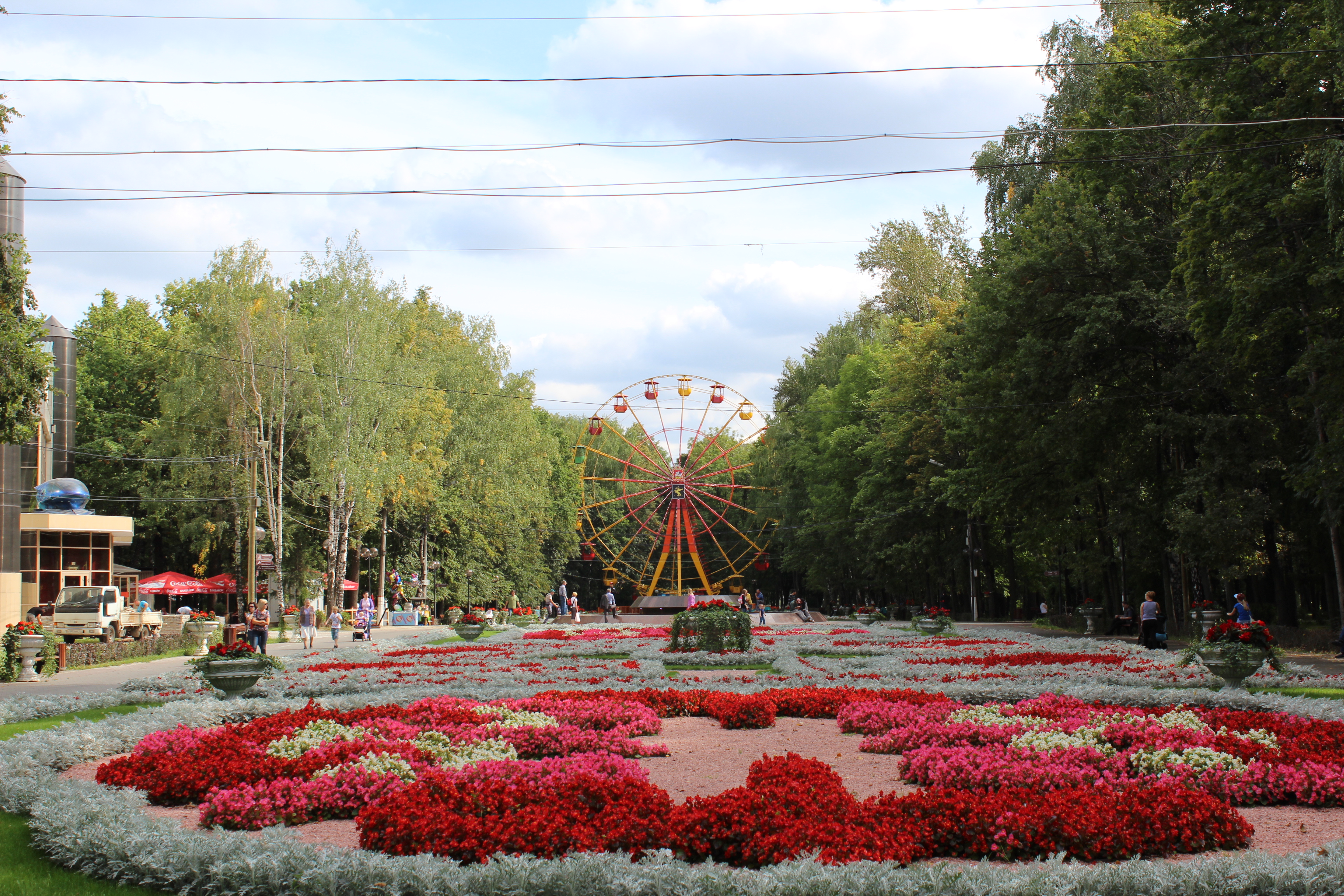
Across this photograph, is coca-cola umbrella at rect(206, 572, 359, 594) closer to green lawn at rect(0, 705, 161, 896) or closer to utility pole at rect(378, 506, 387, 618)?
utility pole at rect(378, 506, 387, 618)

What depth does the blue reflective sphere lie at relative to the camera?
3875cm

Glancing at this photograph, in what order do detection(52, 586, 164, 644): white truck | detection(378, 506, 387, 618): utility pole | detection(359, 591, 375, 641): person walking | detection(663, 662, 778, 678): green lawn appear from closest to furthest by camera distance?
detection(663, 662, 778, 678): green lawn < detection(52, 586, 164, 644): white truck < detection(359, 591, 375, 641): person walking < detection(378, 506, 387, 618): utility pole

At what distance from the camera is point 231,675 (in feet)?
46.3

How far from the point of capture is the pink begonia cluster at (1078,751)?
25.8 ft

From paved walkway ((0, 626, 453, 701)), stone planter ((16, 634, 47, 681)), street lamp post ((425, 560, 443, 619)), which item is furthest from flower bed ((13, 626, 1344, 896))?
street lamp post ((425, 560, 443, 619))

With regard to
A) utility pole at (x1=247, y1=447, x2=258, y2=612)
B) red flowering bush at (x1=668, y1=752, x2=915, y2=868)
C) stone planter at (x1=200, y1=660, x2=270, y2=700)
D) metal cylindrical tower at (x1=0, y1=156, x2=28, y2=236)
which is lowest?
red flowering bush at (x1=668, y1=752, x2=915, y2=868)

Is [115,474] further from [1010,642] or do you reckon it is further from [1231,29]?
[1231,29]

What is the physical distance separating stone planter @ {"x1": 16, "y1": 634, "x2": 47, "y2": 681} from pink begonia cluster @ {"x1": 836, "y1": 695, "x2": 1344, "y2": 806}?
15.8 metres

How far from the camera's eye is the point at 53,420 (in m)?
47.0

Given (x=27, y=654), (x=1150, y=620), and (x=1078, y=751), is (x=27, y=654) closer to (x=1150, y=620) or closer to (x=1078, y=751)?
(x=1078, y=751)

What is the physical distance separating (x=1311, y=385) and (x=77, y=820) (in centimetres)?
2277

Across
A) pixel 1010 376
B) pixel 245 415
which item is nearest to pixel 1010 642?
pixel 1010 376

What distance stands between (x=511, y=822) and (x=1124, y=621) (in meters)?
28.4

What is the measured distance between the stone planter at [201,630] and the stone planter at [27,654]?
28.3ft
